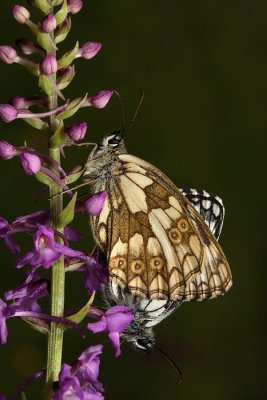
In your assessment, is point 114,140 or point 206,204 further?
point 206,204

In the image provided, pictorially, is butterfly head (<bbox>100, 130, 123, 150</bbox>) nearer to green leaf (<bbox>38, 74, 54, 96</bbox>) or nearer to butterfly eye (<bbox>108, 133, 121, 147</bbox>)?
butterfly eye (<bbox>108, 133, 121, 147</bbox>)

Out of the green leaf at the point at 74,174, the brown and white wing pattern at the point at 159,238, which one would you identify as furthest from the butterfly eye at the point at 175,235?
the green leaf at the point at 74,174

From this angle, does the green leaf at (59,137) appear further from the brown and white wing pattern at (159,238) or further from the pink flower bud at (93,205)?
the brown and white wing pattern at (159,238)

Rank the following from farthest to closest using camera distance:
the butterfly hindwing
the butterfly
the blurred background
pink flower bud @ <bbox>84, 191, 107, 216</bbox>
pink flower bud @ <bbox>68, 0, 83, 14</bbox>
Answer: the blurred background
the butterfly hindwing
the butterfly
pink flower bud @ <bbox>68, 0, 83, 14</bbox>
pink flower bud @ <bbox>84, 191, 107, 216</bbox>

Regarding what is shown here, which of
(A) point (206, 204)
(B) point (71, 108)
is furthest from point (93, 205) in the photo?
(A) point (206, 204)

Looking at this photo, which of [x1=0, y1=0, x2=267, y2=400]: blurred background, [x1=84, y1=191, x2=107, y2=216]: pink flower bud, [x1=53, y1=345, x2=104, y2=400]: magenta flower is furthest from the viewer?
[x1=0, y1=0, x2=267, y2=400]: blurred background

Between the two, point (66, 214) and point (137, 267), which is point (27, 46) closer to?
point (66, 214)

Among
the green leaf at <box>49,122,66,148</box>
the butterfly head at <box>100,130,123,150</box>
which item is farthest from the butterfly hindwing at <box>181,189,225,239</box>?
the green leaf at <box>49,122,66,148</box>
